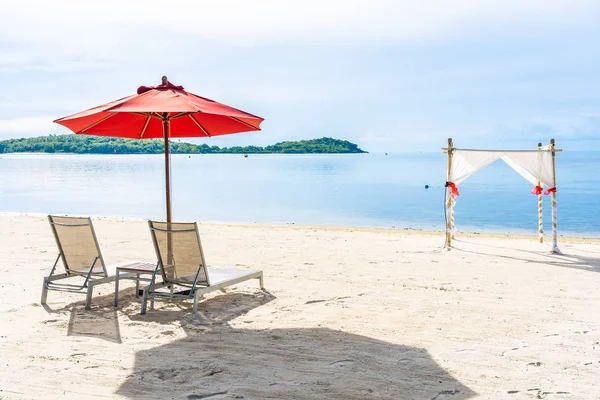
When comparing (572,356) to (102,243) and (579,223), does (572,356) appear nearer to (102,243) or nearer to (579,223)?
(102,243)

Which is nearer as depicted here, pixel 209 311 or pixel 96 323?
pixel 96 323

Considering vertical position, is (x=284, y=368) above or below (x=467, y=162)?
below

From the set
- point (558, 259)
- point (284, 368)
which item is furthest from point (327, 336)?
point (558, 259)

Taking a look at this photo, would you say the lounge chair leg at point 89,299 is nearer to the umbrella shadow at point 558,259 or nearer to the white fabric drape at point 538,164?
the umbrella shadow at point 558,259

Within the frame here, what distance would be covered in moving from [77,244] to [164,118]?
1.47m

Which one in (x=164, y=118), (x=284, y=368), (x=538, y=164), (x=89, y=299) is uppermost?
(x=164, y=118)

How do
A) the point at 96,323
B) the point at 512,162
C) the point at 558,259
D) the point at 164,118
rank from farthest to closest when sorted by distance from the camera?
the point at 512,162 < the point at 558,259 < the point at 164,118 < the point at 96,323

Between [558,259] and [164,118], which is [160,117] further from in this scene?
[558,259]

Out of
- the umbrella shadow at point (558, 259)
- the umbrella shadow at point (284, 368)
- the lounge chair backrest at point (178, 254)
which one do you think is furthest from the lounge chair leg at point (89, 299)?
the umbrella shadow at point (558, 259)

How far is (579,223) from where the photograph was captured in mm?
22359

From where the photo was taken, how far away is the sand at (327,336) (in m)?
3.82

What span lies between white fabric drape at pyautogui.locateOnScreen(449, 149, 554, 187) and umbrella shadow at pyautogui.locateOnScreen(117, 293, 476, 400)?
5.82m

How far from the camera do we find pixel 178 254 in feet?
18.0

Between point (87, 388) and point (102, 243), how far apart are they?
7535 millimetres
